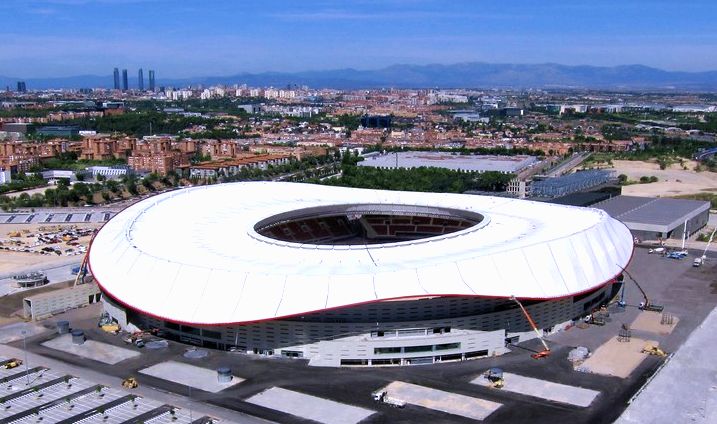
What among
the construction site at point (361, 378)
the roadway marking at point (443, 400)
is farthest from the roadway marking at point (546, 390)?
the roadway marking at point (443, 400)

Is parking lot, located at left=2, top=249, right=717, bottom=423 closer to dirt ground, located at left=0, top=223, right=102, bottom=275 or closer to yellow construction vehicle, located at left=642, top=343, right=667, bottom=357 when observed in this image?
yellow construction vehicle, located at left=642, top=343, right=667, bottom=357

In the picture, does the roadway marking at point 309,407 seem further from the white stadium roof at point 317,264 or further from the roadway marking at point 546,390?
the roadway marking at point 546,390

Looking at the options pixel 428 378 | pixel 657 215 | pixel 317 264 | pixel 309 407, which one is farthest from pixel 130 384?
pixel 657 215

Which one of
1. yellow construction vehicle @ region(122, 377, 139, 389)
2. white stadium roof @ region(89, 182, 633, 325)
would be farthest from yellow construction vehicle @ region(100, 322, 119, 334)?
yellow construction vehicle @ region(122, 377, 139, 389)

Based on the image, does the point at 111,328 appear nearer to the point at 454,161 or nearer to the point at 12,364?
the point at 12,364

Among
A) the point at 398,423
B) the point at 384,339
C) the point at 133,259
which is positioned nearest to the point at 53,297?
the point at 133,259

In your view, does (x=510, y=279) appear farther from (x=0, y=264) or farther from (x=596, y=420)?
(x=0, y=264)
